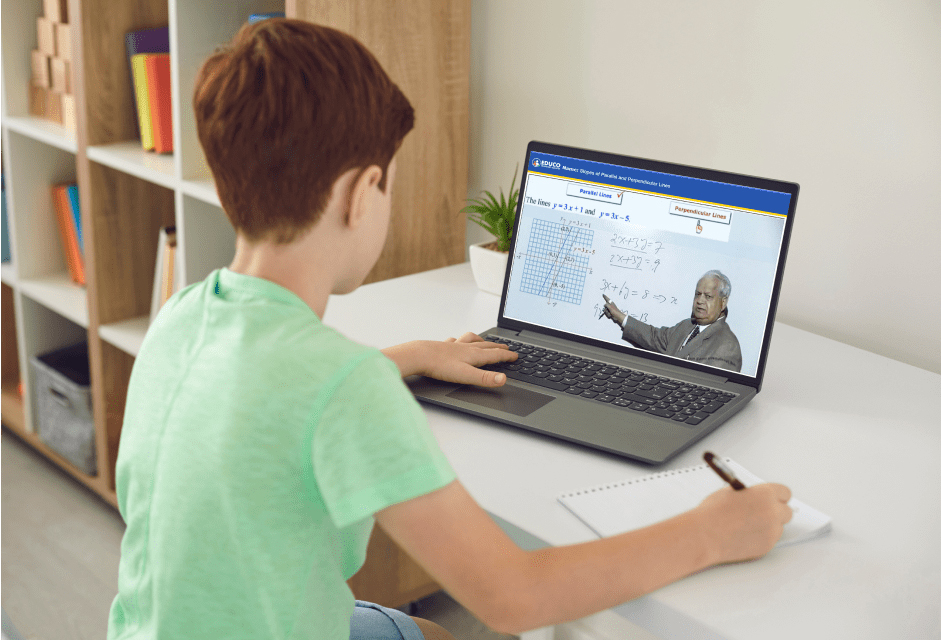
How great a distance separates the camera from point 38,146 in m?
2.31

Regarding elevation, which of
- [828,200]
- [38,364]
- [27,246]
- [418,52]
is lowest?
[38,364]

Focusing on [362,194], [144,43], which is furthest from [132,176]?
[362,194]

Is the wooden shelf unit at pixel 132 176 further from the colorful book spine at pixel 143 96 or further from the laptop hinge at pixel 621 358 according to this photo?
the laptop hinge at pixel 621 358

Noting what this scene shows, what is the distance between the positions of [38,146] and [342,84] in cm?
190

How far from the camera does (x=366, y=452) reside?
667 millimetres

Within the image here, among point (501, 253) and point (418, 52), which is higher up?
point (418, 52)

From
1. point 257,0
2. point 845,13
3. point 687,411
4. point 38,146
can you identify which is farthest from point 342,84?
point 38,146

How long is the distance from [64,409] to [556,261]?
156 cm

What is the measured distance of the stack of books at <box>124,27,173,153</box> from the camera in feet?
6.39

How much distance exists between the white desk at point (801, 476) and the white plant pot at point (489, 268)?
0.08m

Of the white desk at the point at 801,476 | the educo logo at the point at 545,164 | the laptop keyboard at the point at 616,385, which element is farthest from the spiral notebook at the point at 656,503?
the educo logo at the point at 545,164

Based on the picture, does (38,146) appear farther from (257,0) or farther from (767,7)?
(767,7)

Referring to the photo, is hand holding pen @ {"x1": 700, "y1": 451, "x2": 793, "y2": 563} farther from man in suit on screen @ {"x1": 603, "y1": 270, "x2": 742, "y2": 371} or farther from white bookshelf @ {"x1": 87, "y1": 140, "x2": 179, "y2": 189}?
white bookshelf @ {"x1": 87, "y1": 140, "x2": 179, "y2": 189}

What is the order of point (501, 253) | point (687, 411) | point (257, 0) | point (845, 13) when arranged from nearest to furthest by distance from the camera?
point (687, 411) < point (845, 13) < point (501, 253) < point (257, 0)
